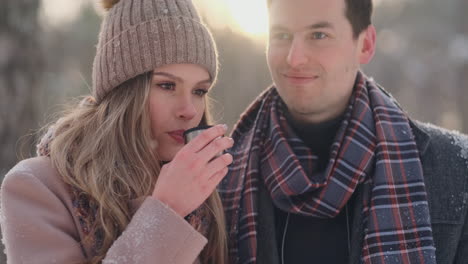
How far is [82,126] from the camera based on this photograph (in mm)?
2287

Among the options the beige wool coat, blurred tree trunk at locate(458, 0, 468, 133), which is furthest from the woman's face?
blurred tree trunk at locate(458, 0, 468, 133)

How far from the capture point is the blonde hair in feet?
6.82

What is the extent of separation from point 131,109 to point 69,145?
0.29 m

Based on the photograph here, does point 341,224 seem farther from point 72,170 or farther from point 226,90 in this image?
point 226,90

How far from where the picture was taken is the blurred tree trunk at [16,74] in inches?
138

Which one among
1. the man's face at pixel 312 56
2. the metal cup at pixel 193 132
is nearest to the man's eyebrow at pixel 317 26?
the man's face at pixel 312 56

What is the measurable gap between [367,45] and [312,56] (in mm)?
450

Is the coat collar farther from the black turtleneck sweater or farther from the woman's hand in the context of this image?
the woman's hand

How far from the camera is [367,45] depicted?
2963mm

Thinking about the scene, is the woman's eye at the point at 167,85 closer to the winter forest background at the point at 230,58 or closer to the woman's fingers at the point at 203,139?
the woman's fingers at the point at 203,139

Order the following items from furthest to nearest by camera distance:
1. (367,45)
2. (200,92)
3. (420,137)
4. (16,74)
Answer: (16,74)
(367,45)
(420,137)
(200,92)

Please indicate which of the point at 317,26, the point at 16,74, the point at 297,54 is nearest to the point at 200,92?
the point at 297,54

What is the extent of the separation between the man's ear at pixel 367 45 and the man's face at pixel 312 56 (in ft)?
0.44

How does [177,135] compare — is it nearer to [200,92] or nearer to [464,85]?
[200,92]
